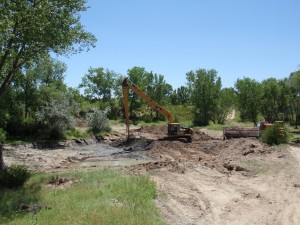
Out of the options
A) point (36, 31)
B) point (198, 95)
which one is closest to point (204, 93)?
point (198, 95)

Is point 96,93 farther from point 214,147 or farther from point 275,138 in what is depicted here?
point 275,138

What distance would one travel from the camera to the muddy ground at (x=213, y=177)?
10.9 metres

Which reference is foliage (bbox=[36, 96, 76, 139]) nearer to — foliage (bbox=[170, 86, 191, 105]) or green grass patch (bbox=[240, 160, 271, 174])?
green grass patch (bbox=[240, 160, 271, 174])

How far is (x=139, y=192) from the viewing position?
466 inches

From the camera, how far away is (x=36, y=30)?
14.2m

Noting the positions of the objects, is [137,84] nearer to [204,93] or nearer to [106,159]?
[204,93]

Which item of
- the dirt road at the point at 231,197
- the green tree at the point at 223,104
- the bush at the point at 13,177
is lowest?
the dirt road at the point at 231,197

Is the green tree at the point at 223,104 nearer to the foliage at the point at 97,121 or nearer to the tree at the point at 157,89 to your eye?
the tree at the point at 157,89

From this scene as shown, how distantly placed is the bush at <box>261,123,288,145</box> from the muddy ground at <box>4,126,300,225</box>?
108 centimetres

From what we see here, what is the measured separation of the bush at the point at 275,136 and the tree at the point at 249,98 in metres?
32.3

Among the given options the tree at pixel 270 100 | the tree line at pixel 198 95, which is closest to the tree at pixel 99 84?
the tree line at pixel 198 95

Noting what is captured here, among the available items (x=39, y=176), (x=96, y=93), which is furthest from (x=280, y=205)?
(x=96, y=93)

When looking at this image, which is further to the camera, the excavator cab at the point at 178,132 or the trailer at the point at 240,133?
the trailer at the point at 240,133

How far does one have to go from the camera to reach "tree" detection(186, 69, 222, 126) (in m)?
55.9
